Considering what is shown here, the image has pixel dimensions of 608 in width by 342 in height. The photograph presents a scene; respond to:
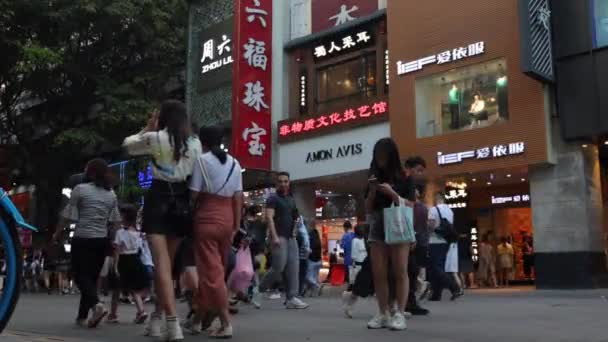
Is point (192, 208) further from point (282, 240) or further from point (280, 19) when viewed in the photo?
point (280, 19)

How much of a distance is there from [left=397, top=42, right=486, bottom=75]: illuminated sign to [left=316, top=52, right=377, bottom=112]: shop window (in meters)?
1.81

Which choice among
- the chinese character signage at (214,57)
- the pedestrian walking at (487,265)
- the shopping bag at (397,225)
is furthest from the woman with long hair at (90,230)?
the chinese character signage at (214,57)

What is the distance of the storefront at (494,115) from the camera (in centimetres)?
1473

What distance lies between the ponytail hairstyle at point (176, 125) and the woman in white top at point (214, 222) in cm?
18

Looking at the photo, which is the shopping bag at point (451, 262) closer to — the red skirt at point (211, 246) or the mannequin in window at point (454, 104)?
the mannequin in window at point (454, 104)

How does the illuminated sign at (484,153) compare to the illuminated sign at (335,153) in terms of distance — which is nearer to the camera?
the illuminated sign at (484,153)

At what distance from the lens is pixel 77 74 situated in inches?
889

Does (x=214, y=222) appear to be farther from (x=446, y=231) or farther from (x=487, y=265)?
(x=487, y=265)

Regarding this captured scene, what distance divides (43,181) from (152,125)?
69.1 feet

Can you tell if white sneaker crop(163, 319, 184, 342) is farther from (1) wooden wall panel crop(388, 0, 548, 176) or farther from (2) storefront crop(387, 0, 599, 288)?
(1) wooden wall panel crop(388, 0, 548, 176)

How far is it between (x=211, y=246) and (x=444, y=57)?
12603 millimetres

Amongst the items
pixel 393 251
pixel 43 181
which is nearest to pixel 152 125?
pixel 393 251

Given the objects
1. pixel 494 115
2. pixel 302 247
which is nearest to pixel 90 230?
pixel 302 247

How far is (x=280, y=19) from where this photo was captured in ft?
71.6
